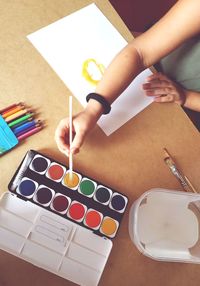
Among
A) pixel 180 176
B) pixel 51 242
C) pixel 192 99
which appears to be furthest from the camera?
pixel 192 99

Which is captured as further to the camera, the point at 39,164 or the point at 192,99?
the point at 192,99

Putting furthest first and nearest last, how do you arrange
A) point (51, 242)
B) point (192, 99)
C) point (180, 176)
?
1. point (192, 99)
2. point (180, 176)
3. point (51, 242)

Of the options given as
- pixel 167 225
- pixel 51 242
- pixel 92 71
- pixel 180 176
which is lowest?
pixel 51 242

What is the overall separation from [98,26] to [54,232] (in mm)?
449

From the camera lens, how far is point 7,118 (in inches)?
23.3

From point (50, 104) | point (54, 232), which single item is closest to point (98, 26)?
point (50, 104)

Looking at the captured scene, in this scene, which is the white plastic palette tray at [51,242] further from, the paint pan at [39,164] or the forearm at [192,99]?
the forearm at [192,99]

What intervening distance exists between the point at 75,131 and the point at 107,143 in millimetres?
74

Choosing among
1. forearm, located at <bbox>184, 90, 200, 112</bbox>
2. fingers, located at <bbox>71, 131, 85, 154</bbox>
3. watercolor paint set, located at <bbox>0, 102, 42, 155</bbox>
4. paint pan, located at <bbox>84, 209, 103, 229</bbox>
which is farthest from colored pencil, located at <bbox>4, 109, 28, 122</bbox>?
forearm, located at <bbox>184, 90, 200, 112</bbox>

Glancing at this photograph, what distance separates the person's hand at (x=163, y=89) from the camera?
71 centimetres

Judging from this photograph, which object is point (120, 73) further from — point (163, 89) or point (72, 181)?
point (72, 181)

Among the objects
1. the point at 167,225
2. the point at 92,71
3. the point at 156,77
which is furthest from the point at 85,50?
the point at 167,225

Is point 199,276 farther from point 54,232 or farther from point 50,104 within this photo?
point 50,104

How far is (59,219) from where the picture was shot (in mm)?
568
